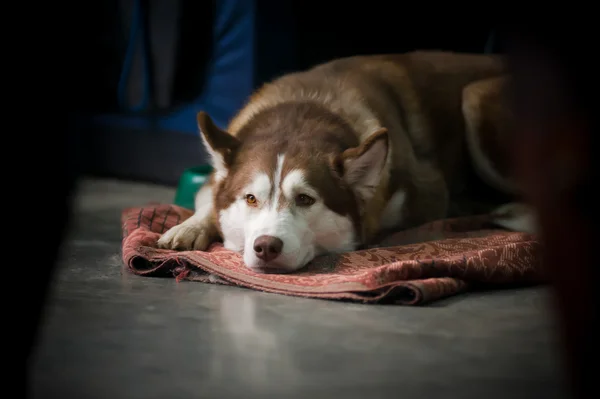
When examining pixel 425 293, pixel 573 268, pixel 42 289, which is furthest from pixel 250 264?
pixel 573 268

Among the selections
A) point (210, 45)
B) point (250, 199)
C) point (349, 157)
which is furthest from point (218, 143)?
point (210, 45)

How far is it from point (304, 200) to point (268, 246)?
0.92 feet

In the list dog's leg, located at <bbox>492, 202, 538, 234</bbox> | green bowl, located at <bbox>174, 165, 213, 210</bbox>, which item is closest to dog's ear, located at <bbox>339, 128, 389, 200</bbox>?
dog's leg, located at <bbox>492, 202, 538, 234</bbox>

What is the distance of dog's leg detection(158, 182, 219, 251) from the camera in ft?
9.39

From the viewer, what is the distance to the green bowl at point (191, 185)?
12.4 feet

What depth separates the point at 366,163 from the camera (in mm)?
2777

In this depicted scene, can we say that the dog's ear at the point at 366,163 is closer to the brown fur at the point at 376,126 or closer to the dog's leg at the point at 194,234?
the brown fur at the point at 376,126

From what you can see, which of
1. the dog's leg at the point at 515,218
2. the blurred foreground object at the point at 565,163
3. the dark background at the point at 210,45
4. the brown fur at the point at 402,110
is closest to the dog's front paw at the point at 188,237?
the brown fur at the point at 402,110

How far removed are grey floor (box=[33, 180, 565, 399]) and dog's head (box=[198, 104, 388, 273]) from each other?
261 mm

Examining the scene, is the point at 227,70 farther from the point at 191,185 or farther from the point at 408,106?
the point at 408,106

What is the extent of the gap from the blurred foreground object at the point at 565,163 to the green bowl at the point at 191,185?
8.83 feet

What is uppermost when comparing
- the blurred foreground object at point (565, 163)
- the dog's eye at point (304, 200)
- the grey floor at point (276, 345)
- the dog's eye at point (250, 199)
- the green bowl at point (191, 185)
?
the blurred foreground object at point (565, 163)

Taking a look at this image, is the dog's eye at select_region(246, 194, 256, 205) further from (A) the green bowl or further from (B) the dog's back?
(A) the green bowl

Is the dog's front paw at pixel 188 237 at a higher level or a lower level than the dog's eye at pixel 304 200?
lower
